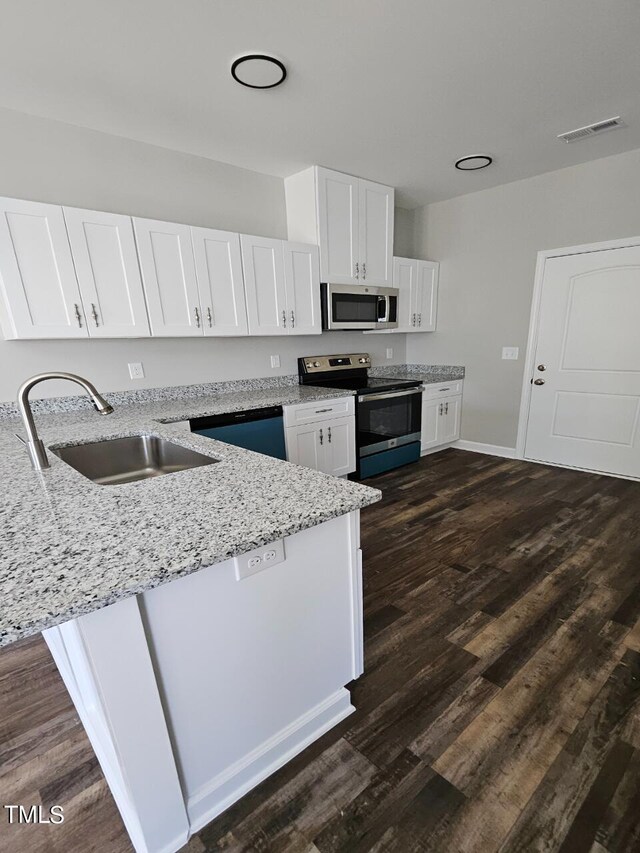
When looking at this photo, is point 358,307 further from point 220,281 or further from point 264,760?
point 264,760

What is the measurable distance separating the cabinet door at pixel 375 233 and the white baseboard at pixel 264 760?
3.18m

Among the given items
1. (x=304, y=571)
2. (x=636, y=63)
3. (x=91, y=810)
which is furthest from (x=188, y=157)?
(x=91, y=810)

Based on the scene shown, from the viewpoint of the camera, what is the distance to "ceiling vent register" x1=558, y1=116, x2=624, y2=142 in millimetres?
2480

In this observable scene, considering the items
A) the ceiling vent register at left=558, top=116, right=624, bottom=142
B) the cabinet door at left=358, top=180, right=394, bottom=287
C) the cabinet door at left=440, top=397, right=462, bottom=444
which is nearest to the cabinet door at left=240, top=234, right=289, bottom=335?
the cabinet door at left=358, top=180, right=394, bottom=287

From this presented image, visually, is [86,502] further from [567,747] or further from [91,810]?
[567,747]

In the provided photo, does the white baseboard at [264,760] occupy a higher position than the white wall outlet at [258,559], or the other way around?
the white wall outlet at [258,559]

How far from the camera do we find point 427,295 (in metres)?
4.15

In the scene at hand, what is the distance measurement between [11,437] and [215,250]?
1.69 m

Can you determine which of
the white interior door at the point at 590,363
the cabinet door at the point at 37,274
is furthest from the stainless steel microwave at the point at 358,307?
the cabinet door at the point at 37,274

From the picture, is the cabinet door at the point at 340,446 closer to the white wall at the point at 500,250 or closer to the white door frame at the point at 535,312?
the white wall at the point at 500,250

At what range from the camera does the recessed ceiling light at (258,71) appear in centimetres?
178

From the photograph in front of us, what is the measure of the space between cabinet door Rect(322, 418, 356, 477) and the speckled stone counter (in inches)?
46.2

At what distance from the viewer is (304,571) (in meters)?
1.11

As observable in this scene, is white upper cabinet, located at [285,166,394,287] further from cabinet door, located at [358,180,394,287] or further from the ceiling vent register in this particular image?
the ceiling vent register
